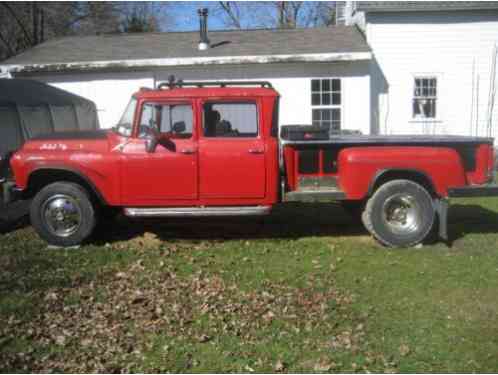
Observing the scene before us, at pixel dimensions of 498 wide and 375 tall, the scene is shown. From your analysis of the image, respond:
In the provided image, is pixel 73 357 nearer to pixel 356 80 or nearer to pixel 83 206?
pixel 83 206

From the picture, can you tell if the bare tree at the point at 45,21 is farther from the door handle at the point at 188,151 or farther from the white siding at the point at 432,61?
the door handle at the point at 188,151

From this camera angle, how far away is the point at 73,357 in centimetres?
455

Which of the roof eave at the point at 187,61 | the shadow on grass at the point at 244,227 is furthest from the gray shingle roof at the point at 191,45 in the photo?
the shadow on grass at the point at 244,227

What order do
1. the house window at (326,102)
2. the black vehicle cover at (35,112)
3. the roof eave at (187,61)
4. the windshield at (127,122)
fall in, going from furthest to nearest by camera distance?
the house window at (326,102) → the roof eave at (187,61) → the black vehicle cover at (35,112) → the windshield at (127,122)

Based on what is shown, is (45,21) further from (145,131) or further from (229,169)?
(229,169)

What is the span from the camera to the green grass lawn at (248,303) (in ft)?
14.9

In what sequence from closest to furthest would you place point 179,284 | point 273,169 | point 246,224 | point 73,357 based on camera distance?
1. point 73,357
2. point 179,284
3. point 273,169
4. point 246,224

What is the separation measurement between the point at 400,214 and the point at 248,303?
9.57 ft

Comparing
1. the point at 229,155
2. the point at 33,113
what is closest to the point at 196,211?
the point at 229,155

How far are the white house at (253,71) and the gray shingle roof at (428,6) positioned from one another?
1.00m

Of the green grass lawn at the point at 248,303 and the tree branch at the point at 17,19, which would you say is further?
the tree branch at the point at 17,19

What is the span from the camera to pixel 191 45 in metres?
17.3

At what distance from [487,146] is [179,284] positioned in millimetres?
4411

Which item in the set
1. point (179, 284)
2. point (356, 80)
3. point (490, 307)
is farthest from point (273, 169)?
point (356, 80)
